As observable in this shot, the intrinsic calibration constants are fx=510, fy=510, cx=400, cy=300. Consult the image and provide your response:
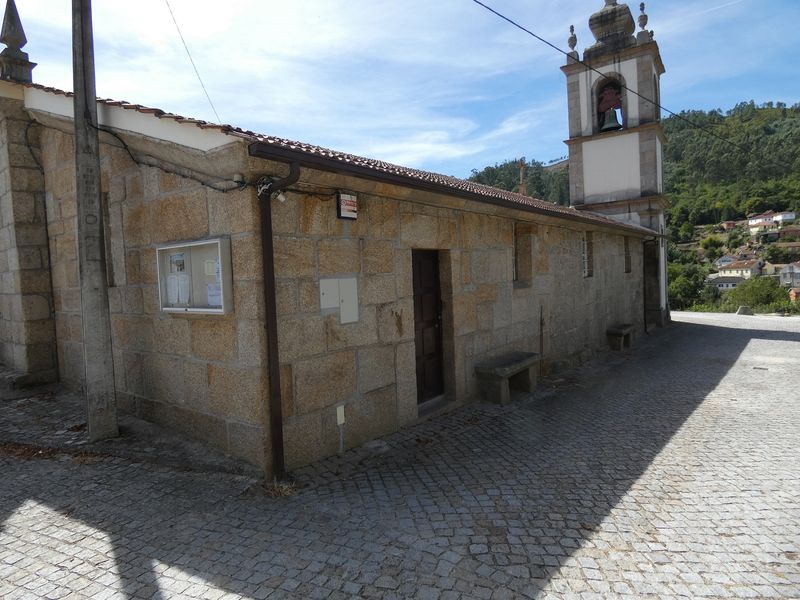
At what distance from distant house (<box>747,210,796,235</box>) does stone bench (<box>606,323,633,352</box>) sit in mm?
83598

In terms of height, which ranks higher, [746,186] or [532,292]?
[746,186]

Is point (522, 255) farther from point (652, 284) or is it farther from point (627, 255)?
point (652, 284)

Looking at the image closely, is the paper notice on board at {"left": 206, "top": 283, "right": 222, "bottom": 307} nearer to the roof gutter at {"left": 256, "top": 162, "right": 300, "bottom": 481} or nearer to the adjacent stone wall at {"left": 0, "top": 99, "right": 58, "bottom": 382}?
the roof gutter at {"left": 256, "top": 162, "right": 300, "bottom": 481}

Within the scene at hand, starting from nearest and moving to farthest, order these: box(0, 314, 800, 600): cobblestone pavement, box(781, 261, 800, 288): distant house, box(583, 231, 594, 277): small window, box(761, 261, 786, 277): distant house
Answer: box(0, 314, 800, 600): cobblestone pavement, box(583, 231, 594, 277): small window, box(781, 261, 800, 288): distant house, box(761, 261, 786, 277): distant house

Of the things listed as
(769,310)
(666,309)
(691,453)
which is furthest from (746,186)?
(691,453)

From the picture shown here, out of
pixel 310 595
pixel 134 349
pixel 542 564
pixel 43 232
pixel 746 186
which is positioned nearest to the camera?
pixel 310 595

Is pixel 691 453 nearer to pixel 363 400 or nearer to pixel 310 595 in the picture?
pixel 363 400

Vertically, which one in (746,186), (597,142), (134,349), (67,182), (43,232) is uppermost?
(746,186)

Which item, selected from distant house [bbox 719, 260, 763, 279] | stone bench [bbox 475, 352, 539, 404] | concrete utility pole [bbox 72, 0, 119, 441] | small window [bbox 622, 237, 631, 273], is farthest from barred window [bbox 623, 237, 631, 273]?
distant house [bbox 719, 260, 763, 279]

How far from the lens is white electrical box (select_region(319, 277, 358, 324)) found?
468 centimetres

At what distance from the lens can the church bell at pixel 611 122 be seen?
651 inches

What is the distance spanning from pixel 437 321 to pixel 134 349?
3.54 metres

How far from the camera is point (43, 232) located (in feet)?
22.3

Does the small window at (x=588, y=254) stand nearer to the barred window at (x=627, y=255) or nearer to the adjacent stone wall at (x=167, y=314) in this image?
the barred window at (x=627, y=255)
